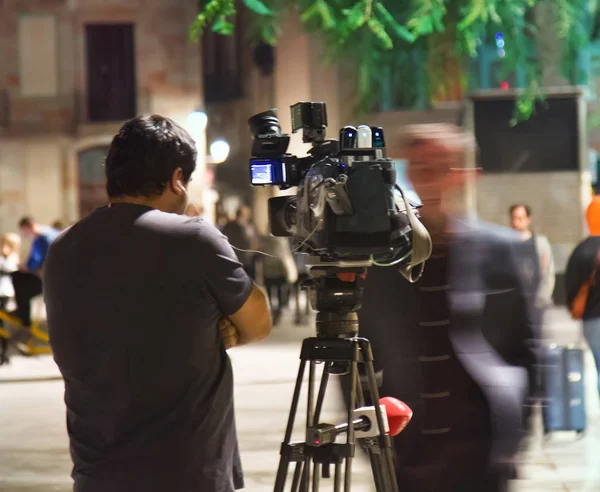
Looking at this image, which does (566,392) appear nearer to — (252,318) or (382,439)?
(382,439)

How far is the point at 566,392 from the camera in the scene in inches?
287

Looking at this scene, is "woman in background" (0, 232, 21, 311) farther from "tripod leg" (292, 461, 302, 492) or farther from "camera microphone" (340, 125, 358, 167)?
"camera microphone" (340, 125, 358, 167)

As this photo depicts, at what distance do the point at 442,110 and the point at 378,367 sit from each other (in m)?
17.8

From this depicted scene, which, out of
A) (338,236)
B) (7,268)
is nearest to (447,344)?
(338,236)

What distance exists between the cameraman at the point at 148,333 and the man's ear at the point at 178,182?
0.08 feet

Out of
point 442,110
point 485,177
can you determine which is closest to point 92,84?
point 442,110

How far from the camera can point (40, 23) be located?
30.1 metres

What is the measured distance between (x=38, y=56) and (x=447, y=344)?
28.1 m

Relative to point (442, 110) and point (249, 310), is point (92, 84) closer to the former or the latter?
point (442, 110)

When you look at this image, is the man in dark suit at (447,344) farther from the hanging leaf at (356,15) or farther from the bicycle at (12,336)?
the bicycle at (12,336)

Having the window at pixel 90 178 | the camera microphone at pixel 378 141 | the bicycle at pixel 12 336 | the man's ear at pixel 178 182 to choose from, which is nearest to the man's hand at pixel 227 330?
the man's ear at pixel 178 182

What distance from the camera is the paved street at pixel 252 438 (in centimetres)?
669

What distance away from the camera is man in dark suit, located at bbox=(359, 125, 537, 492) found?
3.75m

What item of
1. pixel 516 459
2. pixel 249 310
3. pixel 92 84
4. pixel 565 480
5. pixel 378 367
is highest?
pixel 92 84
